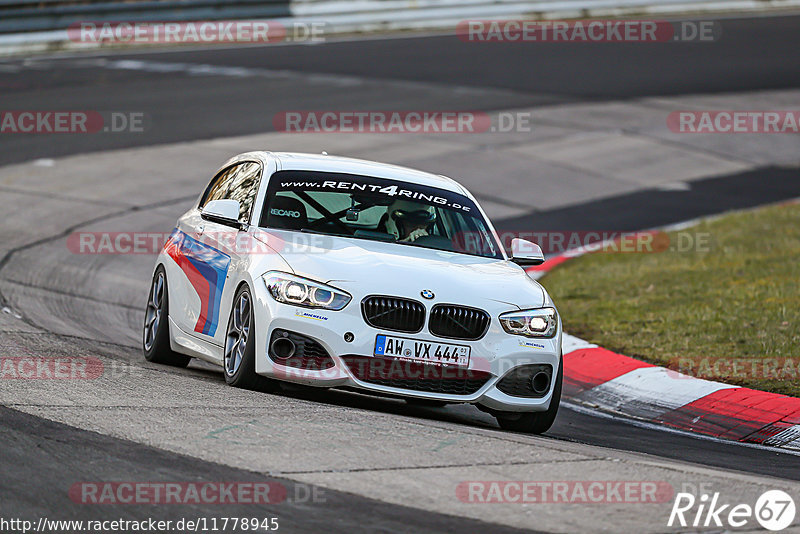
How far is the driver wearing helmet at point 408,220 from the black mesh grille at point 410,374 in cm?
132

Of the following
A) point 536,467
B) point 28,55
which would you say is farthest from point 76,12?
point 536,467

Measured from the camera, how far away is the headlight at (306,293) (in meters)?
7.55

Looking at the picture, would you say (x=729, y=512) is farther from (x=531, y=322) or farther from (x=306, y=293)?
(x=306, y=293)

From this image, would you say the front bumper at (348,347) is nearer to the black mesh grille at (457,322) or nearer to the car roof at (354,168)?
the black mesh grille at (457,322)

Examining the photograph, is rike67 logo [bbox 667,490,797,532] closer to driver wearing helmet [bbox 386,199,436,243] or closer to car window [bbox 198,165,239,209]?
driver wearing helmet [bbox 386,199,436,243]

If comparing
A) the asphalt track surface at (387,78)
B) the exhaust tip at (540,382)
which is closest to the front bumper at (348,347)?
the exhaust tip at (540,382)

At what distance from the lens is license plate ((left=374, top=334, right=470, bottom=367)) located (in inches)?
296

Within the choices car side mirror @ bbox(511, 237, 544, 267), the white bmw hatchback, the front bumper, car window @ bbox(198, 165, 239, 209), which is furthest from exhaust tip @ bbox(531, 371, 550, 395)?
car window @ bbox(198, 165, 239, 209)

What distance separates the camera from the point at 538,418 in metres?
8.12

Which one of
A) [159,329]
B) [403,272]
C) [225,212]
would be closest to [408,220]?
[403,272]

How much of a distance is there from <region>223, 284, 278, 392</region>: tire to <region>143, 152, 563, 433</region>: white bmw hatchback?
0.01 meters

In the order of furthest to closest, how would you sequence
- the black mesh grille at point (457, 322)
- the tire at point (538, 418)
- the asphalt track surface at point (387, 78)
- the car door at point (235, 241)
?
1. the asphalt track surface at point (387, 78)
2. the car door at point (235, 241)
3. the tire at point (538, 418)
4. the black mesh grille at point (457, 322)

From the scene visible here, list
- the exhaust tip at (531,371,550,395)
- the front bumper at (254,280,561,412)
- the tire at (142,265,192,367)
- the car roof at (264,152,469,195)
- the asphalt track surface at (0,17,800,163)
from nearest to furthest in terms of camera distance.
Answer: the front bumper at (254,280,561,412)
the exhaust tip at (531,371,550,395)
the car roof at (264,152,469,195)
the tire at (142,265,192,367)
the asphalt track surface at (0,17,800,163)

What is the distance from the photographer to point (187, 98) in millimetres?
22797
